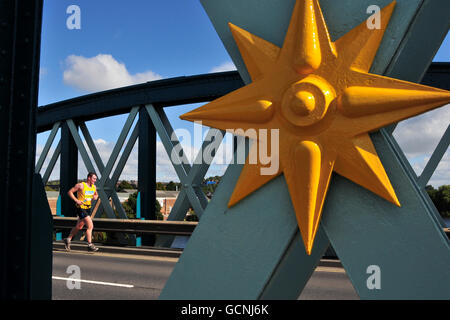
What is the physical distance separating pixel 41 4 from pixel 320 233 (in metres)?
2.03

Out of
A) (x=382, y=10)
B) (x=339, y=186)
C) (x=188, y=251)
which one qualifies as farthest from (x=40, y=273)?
(x=382, y=10)

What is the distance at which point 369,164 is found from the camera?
1.60 m

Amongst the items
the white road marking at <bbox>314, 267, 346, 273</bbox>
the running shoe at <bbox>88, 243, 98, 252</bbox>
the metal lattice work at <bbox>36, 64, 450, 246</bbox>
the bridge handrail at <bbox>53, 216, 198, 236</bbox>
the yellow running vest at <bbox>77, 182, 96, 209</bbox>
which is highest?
the metal lattice work at <bbox>36, 64, 450, 246</bbox>

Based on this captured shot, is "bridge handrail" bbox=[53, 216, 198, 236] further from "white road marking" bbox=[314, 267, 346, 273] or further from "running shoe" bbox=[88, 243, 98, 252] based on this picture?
"white road marking" bbox=[314, 267, 346, 273]

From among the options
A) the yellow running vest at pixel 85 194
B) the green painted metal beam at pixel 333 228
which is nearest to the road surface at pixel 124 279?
the yellow running vest at pixel 85 194

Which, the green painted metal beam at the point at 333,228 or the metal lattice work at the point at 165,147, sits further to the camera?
the metal lattice work at the point at 165,147

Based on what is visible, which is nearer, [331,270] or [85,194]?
[331,270]

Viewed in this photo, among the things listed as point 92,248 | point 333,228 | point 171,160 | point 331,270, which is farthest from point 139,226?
point 333,228

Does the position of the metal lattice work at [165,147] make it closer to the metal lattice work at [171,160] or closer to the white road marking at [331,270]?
the metal lattice work at [171,160]

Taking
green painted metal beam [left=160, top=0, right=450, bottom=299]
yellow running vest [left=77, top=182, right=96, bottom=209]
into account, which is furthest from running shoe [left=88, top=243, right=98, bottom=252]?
green painted metal beam [left=160, top=0, right=450, bottom=299]

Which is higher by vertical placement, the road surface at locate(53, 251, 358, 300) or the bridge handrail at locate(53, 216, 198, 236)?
the bridge handrail at locate(53, 216, 198, 236)

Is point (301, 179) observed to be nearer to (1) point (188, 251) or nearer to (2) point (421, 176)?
(1) point (188, 251)

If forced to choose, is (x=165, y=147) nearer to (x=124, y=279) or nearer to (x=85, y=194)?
(x=85, y=194)

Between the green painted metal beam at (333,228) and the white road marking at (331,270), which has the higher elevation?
the white road marking at (331,270)
